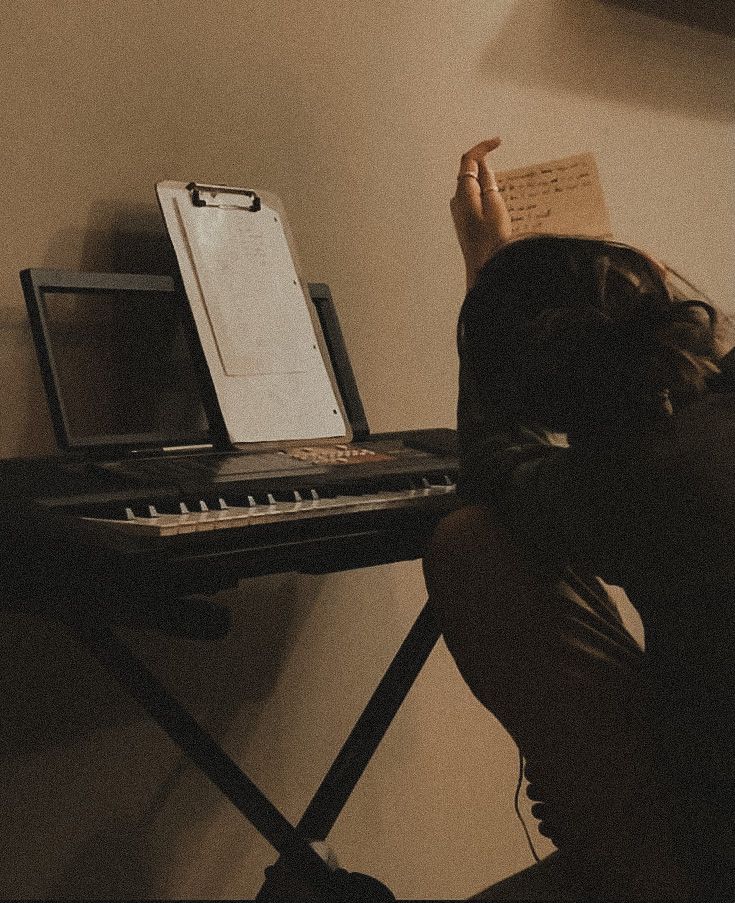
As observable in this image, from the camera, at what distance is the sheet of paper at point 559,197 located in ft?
4.84

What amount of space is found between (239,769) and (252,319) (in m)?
0.57

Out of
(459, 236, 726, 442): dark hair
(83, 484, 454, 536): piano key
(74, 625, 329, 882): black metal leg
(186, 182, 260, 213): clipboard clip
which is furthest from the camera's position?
(186, 182, 260, 213): clipboard clip

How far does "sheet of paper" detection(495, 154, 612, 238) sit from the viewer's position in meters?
1.48

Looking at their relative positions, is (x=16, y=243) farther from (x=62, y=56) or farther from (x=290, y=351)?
(x=290, y=351)

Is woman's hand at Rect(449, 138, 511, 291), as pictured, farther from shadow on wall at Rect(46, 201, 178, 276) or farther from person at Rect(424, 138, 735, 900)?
shadow on wall at Rect(46, 201, 178, 276)

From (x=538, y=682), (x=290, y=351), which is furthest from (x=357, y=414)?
(x=538, y=682)

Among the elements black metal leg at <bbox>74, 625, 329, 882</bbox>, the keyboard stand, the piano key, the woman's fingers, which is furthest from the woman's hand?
black metal leg at <bbox>74, 625, 329, 882</bbox>

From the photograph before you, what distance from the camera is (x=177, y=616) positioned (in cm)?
115

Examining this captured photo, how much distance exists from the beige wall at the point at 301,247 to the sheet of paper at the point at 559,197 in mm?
516

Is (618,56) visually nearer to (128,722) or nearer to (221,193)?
(221,193)

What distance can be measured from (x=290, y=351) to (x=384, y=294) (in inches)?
17.6

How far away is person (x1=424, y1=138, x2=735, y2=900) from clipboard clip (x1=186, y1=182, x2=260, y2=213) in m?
0.65

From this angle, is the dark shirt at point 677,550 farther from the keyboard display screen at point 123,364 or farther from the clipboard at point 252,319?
the keyboard display screen at point 123,364

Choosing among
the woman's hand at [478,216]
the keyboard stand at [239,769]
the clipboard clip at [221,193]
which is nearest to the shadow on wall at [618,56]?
the clipboard clip at [221,193]
